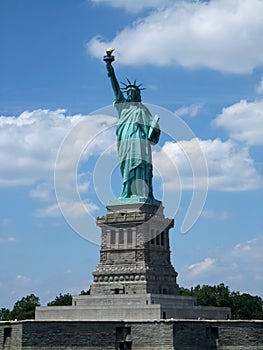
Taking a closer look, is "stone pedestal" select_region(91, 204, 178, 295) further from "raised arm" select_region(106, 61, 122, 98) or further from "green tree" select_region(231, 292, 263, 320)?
"green tree" select_region(231, 292, 263, 320)

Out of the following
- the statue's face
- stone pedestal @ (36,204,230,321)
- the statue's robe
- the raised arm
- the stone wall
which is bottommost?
the stone wall

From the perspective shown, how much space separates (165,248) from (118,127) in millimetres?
9971

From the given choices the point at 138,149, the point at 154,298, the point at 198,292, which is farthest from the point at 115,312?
the point at 198,292

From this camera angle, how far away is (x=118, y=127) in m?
53.5

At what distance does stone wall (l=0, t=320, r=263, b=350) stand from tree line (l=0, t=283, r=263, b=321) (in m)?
26.7

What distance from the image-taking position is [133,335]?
139ft

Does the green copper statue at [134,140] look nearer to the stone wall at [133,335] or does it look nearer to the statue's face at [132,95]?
the statue's face at [132,95]

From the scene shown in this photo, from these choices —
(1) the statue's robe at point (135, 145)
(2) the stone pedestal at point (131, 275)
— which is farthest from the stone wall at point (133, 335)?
(1) the statue's robe at point (135, 145)

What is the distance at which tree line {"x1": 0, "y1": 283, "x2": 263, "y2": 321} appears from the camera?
70500 mm

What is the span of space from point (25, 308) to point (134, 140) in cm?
2608

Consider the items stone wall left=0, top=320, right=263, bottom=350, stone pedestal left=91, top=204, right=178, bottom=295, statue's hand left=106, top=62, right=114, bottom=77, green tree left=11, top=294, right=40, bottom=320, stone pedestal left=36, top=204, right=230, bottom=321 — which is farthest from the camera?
green tree left=11, top=294, right=40, bottom=320

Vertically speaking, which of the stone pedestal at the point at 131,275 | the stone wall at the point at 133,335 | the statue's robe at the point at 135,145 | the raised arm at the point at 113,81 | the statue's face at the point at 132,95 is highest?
the raised arm at the point at 113,81

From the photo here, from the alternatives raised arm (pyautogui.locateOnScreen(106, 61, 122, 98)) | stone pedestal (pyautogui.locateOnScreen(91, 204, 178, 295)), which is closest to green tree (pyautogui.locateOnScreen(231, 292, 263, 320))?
stone pedestal (pyautogui.locateOnScreen(91, 204, 178, 295))

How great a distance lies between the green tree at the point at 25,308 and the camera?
67062 mm
